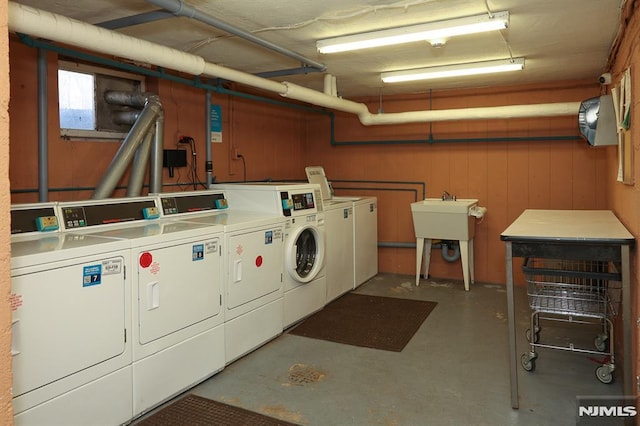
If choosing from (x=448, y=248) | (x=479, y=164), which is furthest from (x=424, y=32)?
(x=448, y=248)

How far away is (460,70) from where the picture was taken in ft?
14.1

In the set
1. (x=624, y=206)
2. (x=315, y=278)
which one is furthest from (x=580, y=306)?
(x=315, y=278)

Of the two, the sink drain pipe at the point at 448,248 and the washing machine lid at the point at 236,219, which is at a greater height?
the washing machine lid at the point at 236,219

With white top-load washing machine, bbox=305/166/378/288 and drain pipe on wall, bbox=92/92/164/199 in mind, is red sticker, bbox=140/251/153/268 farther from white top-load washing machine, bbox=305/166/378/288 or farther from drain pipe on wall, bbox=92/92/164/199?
white top-load washing machine, bbox=305/166/378/288

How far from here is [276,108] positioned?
589 centimetres

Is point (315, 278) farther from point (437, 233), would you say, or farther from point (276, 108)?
point (276, 108)

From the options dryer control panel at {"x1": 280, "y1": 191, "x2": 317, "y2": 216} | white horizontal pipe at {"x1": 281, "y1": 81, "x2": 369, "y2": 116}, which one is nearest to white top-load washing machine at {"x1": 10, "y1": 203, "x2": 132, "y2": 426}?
dryer control panel at {"x1": 280, "y1": 191, "x2": 317, "y2": 216}

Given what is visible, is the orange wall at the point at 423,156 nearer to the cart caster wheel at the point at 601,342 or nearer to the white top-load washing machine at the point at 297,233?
the white top-load washing machine at the point at 297,233

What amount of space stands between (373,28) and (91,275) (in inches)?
95.7

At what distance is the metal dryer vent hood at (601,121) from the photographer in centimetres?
342

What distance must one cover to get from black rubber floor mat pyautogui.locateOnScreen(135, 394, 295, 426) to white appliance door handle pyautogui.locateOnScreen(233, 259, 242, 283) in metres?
0.84

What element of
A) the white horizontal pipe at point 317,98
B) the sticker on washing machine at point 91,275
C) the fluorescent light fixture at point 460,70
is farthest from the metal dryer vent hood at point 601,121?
the sticker on washing machine at point 91,275

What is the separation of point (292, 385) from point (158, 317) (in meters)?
0.97

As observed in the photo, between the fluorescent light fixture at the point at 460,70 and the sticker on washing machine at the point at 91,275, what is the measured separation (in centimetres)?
330
